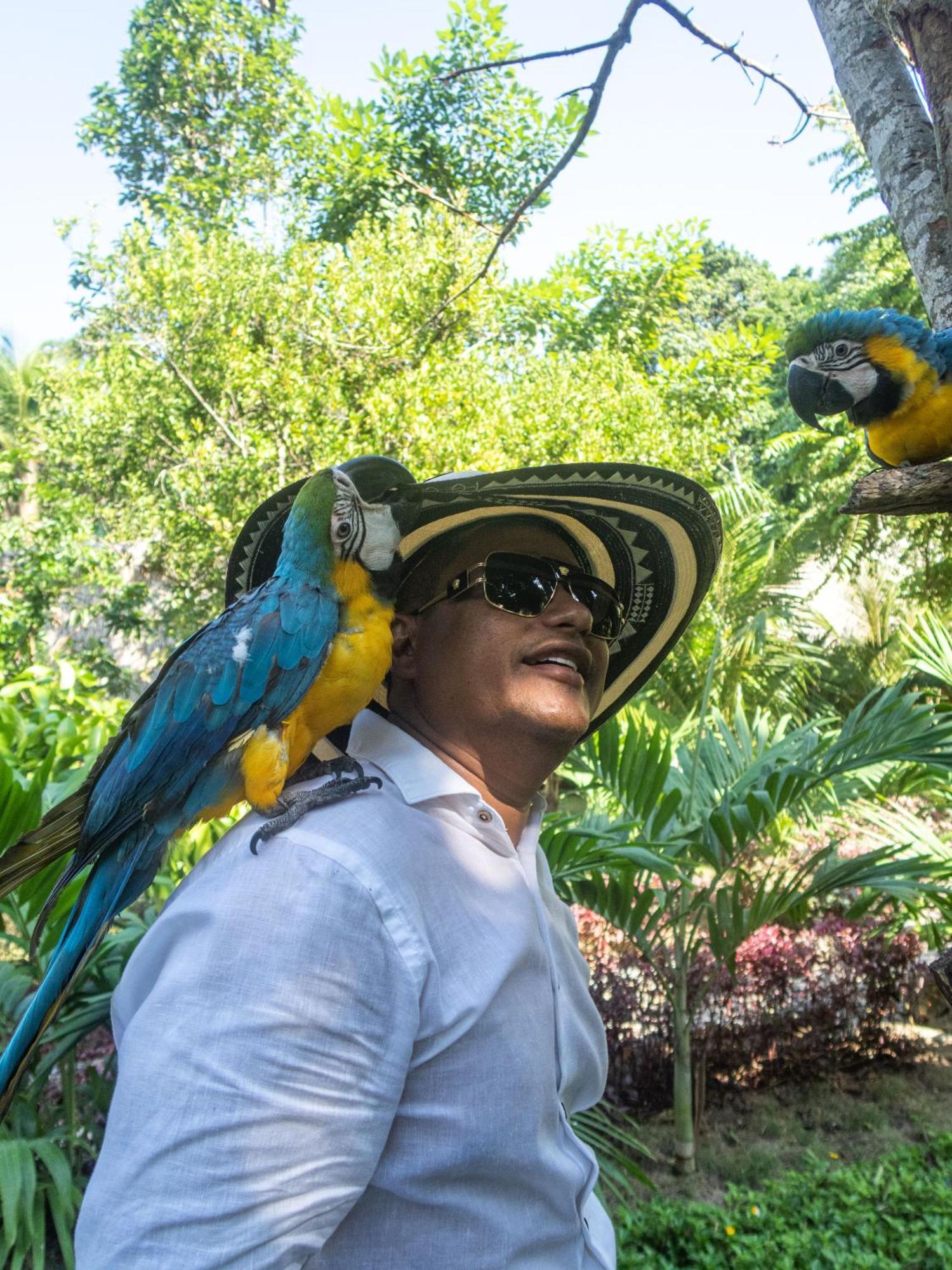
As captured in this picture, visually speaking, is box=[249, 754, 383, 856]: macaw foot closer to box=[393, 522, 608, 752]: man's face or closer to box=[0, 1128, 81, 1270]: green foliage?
box=[393, 522, 608, 752]: man's face

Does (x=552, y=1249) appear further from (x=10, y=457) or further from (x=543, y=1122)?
(x=10, y=457)

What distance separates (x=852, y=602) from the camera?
10.0 metres

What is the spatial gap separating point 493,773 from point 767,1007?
12.4 feet

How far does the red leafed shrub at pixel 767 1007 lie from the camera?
4.21m

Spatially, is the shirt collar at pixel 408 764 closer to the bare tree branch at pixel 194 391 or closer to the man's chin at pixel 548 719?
the man's chin at pixel 548 719

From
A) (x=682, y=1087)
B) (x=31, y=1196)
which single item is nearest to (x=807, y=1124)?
(x=682, y=1087)

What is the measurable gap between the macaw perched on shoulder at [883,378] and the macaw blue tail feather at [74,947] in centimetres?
125

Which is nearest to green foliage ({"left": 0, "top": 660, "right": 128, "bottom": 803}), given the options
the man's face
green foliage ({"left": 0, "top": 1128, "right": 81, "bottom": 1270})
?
green foliage ({"left": 0, "top": 1128, "right": 81, "bottom": 1270})

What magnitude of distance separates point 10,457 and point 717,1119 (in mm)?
6757

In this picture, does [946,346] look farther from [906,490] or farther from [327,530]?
[327,530]

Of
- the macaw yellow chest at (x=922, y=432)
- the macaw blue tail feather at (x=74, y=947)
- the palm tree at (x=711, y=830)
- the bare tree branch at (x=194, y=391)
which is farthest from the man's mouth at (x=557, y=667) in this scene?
the bare tree branch at (x=194, y=391)

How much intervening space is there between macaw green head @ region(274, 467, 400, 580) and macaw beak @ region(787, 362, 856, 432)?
3.12 ft

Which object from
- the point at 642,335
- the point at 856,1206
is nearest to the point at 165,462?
the point at 642,335

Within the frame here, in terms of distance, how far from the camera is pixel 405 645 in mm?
1414
